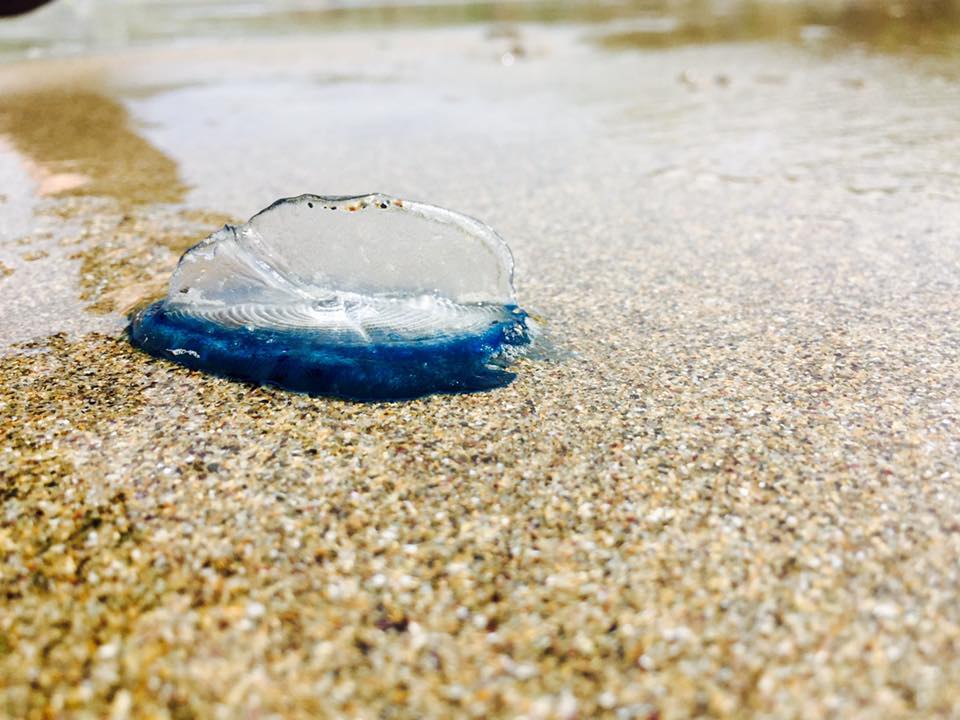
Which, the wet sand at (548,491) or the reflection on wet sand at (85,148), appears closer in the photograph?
the wet sand at (548,491)

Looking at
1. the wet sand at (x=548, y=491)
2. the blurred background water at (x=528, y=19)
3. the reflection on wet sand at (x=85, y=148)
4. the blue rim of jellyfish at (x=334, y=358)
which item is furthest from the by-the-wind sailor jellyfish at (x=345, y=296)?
the blurred background water at (x=528, y=19)

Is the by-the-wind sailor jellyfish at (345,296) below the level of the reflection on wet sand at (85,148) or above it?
below

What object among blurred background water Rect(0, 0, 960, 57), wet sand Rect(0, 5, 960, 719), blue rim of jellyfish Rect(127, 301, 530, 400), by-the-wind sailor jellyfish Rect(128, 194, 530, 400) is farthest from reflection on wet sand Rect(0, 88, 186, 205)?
blurred background water Rect(0, 0, 960, 57)

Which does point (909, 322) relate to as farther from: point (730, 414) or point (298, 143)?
point (298, 143)

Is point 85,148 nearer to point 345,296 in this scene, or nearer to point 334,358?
point 345,296

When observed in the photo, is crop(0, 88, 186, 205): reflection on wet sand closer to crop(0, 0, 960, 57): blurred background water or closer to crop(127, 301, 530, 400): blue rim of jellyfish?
crop(127, 301, 530, 400): blue rim of jellyfish

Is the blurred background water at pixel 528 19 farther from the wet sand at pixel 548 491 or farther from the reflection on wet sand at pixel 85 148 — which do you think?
the wet sand at pixel 548 491

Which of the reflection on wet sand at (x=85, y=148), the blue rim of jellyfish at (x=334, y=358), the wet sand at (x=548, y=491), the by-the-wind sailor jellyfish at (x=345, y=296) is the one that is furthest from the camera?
the reflection on wet sand at (x=85, y=148)

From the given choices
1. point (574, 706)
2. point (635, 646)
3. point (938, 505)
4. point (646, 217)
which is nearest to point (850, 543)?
point (938, 505)

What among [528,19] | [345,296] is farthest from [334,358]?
[528,19]
